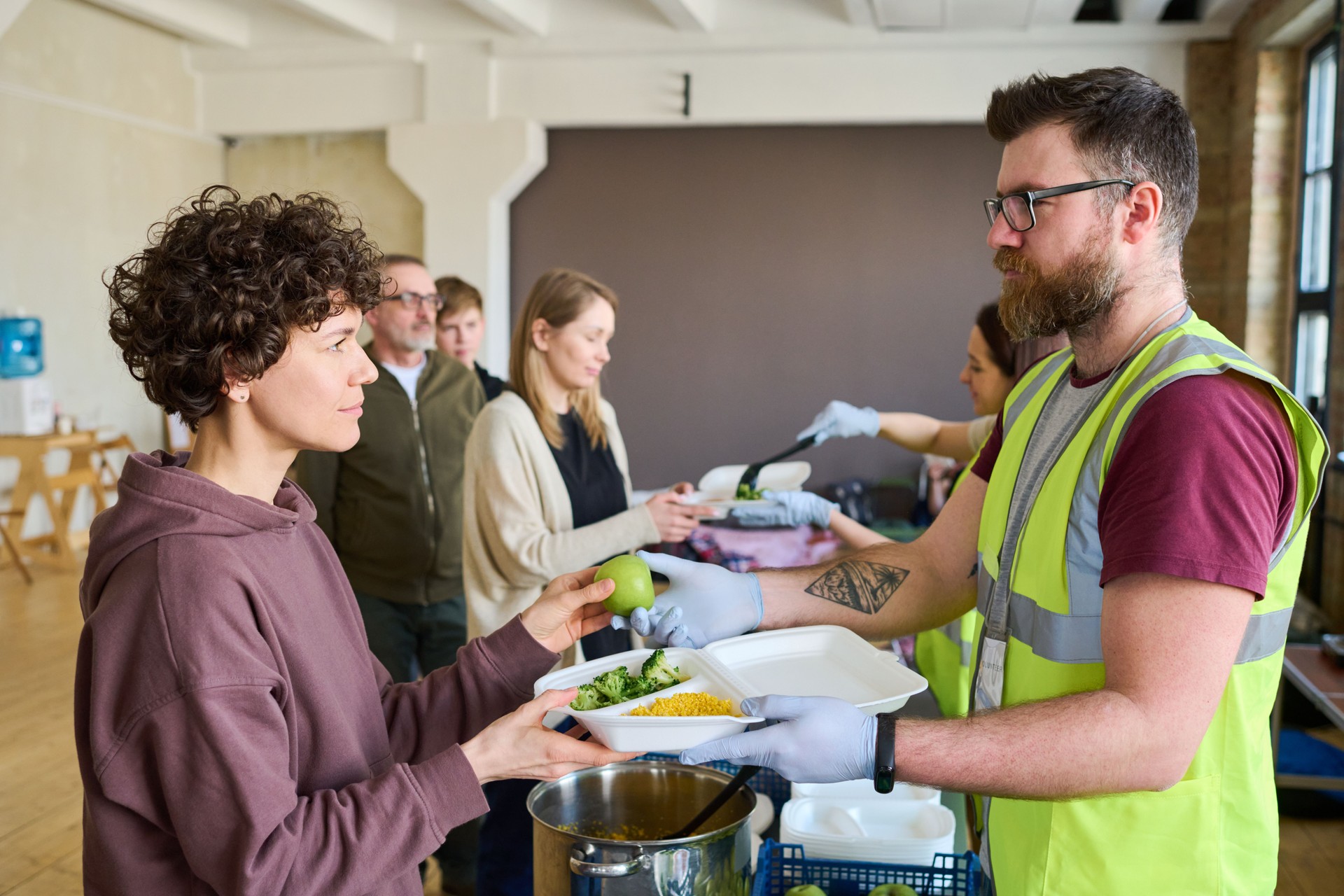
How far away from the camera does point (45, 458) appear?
6617mm

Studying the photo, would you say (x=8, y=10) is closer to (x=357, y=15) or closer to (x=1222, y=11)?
(x=357, y=15)

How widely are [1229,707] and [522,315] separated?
78.8 inches

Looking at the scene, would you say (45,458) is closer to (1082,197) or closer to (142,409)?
(142,409)

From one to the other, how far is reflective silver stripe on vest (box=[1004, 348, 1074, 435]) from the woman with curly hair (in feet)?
2.56

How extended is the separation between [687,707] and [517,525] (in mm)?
1369

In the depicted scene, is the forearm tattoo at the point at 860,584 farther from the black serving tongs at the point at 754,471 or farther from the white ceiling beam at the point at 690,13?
the white ceiling beam at the point at 690,13

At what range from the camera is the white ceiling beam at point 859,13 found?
5.41 meters

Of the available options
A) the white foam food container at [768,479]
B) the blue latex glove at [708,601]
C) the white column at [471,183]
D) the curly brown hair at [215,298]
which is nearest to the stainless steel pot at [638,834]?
the blue latex glove at [708,601]

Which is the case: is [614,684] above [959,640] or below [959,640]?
above

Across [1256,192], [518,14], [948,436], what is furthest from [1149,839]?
[518,14]

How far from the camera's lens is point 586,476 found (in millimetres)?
2797

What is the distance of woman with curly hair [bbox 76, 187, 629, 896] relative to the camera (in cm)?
103

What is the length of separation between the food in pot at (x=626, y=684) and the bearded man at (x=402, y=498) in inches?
65.9

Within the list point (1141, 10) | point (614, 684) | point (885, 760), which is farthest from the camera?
point (1141, 10)
